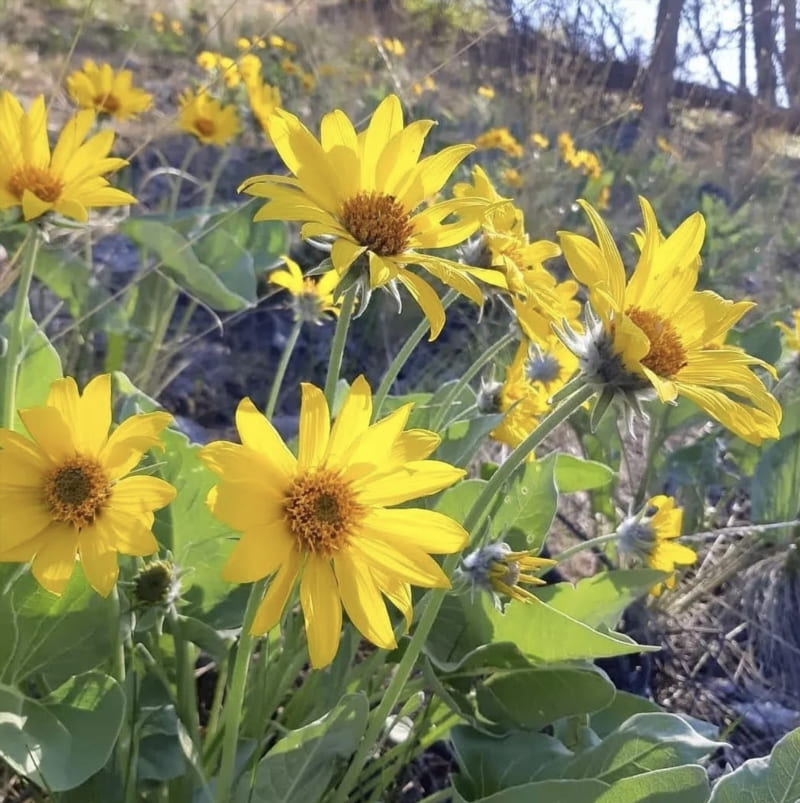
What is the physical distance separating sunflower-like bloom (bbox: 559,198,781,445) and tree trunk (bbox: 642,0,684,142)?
Result: 7.21ft

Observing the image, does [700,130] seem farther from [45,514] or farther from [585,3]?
[45,514]

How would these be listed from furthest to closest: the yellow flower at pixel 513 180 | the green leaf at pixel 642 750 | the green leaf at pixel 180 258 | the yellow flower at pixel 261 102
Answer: the yellow flower at pixel 513 180
the yellow flower at pixel 261 102
the green leaf at pixel 180 258
the green leaf at pixel 642 750

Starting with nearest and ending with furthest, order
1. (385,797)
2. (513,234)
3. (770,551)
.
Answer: (513,234), (385,797), (770,551)

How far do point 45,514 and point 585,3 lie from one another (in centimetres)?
332

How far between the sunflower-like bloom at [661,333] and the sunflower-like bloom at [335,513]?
0.19 meters

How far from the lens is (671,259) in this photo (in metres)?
0.91

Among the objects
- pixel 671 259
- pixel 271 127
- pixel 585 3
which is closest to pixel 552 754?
pixel 671 259

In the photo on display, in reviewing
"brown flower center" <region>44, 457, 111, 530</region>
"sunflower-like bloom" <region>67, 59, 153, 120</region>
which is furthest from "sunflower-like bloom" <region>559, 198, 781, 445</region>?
"sunflower-like bloom" <region>67, 59, 153, 120</region>

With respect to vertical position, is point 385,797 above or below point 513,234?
below

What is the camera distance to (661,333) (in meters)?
0.86

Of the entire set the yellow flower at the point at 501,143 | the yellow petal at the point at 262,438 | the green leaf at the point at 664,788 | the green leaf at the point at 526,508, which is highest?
the yellow flower at the point at 501,143

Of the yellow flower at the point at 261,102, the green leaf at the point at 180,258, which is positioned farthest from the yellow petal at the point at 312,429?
the yellow flower at the point at 261,102

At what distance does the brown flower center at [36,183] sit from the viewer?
1077 millimetres

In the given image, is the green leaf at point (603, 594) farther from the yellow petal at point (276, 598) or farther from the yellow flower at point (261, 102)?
the yellow flower at point (261, 102)
